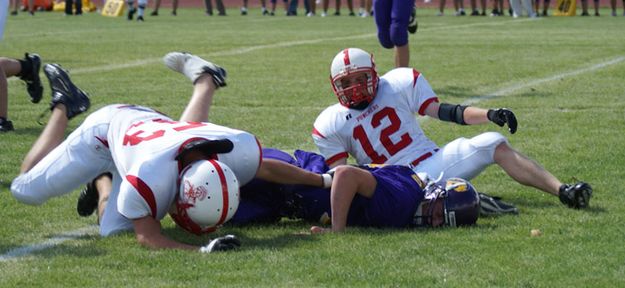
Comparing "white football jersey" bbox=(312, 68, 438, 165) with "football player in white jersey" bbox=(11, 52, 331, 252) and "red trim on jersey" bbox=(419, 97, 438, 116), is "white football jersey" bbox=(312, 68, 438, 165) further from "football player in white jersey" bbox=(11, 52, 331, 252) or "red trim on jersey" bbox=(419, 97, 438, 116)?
"football player in white jersey" bbox=(11, 52, 331, 252)

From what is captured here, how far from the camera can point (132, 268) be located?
4.98 m

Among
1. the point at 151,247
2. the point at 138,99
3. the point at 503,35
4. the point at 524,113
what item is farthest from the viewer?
the point at 503,35

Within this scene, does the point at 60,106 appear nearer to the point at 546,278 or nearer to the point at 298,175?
the point at 298,175

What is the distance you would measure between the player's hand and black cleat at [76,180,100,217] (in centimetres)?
112

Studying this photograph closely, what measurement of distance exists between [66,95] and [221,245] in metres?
1.99

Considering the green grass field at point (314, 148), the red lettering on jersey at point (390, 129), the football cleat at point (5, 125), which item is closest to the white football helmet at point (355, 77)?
the red lettering on jersey at point (390, 129)

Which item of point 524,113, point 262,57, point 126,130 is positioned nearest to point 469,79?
point 524,113

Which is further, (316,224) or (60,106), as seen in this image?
(60,106)

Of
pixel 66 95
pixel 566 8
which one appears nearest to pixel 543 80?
pixel 66 95

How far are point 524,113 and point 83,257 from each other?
5466 mm

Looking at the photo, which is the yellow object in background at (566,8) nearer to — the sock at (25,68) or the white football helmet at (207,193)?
the sock at (25,68)

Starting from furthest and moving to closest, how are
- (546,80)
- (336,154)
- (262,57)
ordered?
(262,57) → (546,80) → (336,154)

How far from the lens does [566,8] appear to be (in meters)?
31.7

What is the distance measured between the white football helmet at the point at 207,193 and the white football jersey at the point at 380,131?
137 cm
